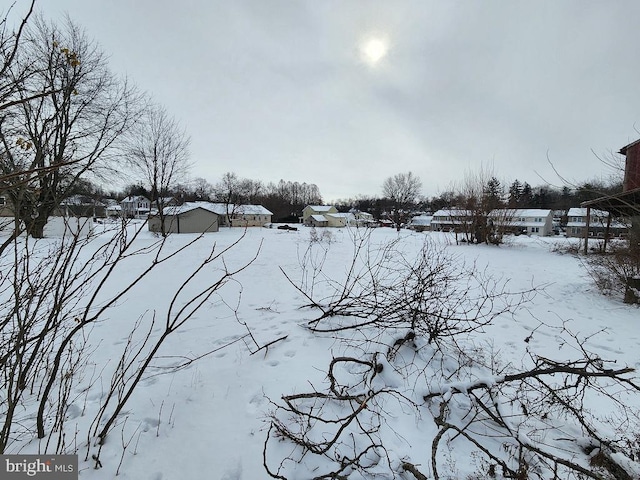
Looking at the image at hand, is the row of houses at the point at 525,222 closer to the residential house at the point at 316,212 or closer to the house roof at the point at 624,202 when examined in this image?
the house roof at the point at 624,202

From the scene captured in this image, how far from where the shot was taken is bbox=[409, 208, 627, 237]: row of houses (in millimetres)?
18938

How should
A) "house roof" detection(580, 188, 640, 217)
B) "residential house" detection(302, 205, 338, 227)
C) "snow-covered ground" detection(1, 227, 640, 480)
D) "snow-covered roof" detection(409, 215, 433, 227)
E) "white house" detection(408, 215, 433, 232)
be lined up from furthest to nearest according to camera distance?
1. "residential house" detection(302, 205, 338, 227)
2. "snow-covered roof" detection(409, 215, 433, 227)
3. "white house" detection(408, 215, 433, 232)
4. "house roof" detection(580, 188, 640, 217)
5. "snow-covered ground" detection(1, 227, 640, 480)

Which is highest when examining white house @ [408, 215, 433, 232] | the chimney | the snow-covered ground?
the chimney

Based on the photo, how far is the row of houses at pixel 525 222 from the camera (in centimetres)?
1894

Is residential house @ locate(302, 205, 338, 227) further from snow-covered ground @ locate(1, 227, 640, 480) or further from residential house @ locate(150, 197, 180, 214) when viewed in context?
residential house @ locate(150, 197, 180, 214)

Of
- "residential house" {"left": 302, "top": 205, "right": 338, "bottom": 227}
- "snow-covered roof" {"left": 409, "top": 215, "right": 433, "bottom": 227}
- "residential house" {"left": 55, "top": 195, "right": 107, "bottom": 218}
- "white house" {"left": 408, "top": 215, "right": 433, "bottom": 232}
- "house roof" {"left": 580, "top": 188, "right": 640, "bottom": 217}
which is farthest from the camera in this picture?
"residential house" {"left": 302, "top": 205, "right": 338, "bottom": 227}

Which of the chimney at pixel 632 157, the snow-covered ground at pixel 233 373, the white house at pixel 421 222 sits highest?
the chimney at pixel 632 157

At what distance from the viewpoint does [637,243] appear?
273 inches

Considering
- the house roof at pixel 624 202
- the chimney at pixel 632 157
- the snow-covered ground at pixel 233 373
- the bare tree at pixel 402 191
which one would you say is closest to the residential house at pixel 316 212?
the bare tree at pixel 402 191

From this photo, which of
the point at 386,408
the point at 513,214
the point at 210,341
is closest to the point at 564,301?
the point at 386,408

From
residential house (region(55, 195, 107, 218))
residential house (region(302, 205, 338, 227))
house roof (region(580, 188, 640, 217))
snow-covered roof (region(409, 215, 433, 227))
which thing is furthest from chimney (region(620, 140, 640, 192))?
residential house (region(302, 205, 338, 227))

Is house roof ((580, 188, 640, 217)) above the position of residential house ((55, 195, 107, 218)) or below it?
above

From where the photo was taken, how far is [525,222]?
44.0 metres

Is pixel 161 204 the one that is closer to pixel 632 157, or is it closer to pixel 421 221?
pixel 632 157
